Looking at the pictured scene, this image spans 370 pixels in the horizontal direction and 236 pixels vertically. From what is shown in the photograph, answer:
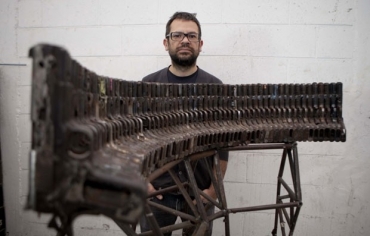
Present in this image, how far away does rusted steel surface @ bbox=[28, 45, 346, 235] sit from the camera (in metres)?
0.61

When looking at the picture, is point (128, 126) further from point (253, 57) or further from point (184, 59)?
point (253, 57)

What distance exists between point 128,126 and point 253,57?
1.66 m

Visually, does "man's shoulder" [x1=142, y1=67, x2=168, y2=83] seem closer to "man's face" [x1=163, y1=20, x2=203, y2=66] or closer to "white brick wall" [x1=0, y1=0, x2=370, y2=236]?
"man's face" [x1=163, y1=20, x2=203, y2=66]

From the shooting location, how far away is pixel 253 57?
2.45 meters

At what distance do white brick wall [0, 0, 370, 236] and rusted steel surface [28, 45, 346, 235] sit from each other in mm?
798

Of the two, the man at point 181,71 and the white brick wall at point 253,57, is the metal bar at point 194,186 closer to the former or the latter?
the man at point 181,71

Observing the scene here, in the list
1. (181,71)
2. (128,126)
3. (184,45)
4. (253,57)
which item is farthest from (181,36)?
(128,126)

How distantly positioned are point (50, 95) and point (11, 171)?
8.88 ft

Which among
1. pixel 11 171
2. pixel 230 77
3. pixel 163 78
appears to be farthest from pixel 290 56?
pixel 11 171

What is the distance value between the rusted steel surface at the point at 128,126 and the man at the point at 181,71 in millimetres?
376

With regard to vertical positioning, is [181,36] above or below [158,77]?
above

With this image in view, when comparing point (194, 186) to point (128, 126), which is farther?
point (194, 186)

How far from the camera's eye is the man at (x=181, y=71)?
1925 millimetres

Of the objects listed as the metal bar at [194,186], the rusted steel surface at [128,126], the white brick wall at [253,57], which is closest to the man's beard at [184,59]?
the rusted steel surface at [128,126]
